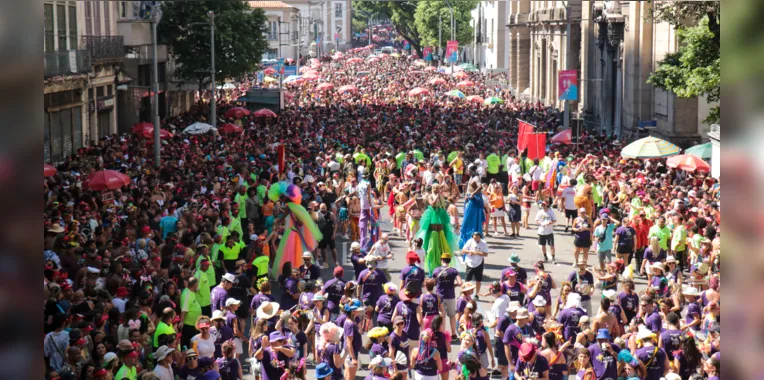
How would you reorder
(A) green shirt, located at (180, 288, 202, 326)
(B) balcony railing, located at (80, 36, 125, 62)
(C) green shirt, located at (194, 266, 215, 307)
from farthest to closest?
(B) balcony railing, located at (80, 36, 125, 62) → (C) green shirt, located at (194, 266, 215, 307) → (A) green shirt, located at (180, 288, 202, 326)

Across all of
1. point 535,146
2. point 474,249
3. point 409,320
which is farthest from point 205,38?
point 409,320

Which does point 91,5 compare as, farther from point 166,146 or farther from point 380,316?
point 380,316

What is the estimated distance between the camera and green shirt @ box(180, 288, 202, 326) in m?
Answer: 12.3

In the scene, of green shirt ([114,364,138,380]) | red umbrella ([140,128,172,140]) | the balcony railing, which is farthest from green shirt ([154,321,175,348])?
the balcony railing

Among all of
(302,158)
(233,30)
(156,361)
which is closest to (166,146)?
(302,158)

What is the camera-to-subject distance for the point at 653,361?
10438 millimetres

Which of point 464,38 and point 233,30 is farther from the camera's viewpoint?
point 464,38

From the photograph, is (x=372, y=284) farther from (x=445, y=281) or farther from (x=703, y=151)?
(x=703, y=151)

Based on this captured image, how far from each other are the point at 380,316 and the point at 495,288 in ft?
5.13

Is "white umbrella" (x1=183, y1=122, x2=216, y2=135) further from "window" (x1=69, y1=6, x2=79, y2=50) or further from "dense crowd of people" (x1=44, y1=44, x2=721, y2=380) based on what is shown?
"window" (x1=69, y1=6, x2=79, y2=50)

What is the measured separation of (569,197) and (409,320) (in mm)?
11443

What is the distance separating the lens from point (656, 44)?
38.5 metres

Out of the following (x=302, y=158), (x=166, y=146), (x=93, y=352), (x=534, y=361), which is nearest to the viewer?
(x=93, y=352)

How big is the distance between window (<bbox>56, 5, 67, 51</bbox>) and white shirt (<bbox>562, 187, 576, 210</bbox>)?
19.4m
